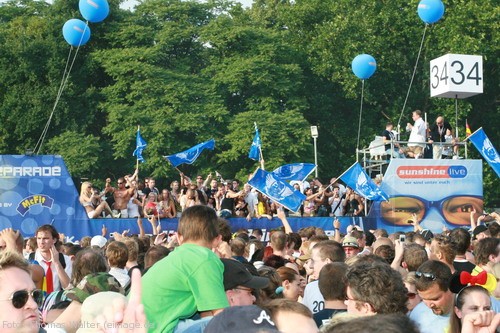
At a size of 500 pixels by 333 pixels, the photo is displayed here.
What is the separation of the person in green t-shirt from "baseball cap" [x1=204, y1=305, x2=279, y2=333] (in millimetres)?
1847

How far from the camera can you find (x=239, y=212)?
68.3ft

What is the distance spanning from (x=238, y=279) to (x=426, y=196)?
625 inches

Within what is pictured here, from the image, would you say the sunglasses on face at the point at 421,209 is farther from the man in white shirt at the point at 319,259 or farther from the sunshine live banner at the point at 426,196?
the man in white shirt at the point at 319,259

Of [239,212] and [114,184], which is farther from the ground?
[114,184]

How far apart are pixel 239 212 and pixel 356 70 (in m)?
9.35

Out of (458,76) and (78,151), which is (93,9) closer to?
(458,76)

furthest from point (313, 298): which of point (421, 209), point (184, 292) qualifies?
point (421, 209)

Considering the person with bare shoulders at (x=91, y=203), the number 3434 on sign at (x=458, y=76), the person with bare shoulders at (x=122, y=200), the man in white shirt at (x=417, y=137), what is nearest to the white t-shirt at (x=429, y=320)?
the person with bare shoulders at (x=91, y=203)

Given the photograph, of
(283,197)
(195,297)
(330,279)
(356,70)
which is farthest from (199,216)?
(356,70)

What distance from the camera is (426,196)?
21172 mm

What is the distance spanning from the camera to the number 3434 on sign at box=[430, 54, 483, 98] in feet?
77.7

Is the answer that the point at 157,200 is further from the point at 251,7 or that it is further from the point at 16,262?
the point at 251,7

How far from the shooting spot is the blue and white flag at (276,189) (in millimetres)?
19139

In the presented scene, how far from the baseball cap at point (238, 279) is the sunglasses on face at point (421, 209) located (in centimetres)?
1538
